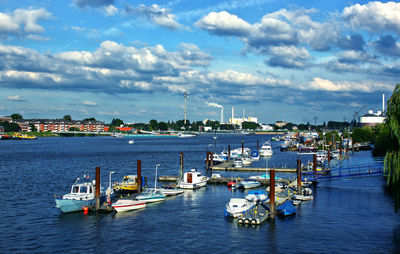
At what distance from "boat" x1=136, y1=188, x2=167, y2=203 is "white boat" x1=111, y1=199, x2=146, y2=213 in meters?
1.67

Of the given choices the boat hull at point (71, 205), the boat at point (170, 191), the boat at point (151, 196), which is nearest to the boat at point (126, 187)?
the boat at point (151, 196)

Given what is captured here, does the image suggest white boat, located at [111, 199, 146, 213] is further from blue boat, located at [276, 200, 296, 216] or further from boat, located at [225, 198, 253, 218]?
blue boat, located at [276, 200, 296, 216]

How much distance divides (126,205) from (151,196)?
6066 mm

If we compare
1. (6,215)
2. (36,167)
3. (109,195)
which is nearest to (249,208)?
(109,195)

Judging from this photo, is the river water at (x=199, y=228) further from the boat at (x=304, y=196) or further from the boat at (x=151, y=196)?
the boat at (x=304, y=196)

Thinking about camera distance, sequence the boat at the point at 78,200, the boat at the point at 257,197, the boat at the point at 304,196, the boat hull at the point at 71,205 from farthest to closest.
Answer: the boat at the point at 304,196
the boat at the point at 257,197
the boat at the point at 78,200
the boat hull at the point at 71,205

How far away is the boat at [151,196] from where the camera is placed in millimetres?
55981

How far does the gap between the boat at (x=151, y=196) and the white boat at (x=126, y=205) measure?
5.48 ft

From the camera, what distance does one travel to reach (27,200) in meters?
60.1

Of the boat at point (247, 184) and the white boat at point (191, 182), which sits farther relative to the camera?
the boat at point (247, 184)

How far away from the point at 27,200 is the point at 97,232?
73.5ft

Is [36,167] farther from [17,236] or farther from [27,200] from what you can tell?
[17,236]

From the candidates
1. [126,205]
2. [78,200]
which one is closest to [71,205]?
[78,200]

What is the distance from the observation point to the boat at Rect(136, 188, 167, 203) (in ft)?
184
